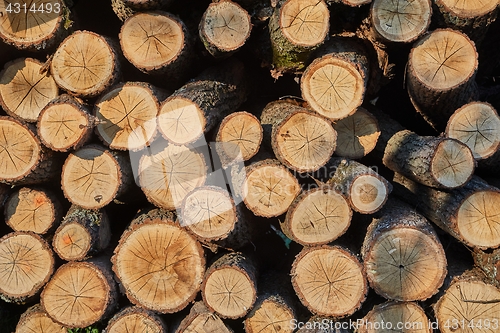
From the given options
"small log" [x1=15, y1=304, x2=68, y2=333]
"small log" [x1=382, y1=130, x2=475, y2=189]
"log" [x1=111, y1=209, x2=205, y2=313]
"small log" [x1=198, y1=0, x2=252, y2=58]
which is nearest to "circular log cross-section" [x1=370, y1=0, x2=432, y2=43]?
"small log" [x1=382, y1=130, x2=475, y2=189]

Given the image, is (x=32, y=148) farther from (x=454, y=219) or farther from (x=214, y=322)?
(x=454, y=219)

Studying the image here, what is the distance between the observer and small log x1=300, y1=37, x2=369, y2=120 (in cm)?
248

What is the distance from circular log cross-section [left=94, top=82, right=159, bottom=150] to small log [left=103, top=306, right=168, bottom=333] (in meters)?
1.07

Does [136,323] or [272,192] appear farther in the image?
[136,323]

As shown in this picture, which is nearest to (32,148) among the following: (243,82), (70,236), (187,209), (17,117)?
(17,117)

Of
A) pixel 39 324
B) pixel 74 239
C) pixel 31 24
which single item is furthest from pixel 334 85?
pixel 39 324

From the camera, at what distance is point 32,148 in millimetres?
2625

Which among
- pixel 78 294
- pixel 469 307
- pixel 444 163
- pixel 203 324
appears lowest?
pixel 469 307

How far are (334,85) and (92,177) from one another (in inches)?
64.1

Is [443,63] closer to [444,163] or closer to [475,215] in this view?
[444,163]

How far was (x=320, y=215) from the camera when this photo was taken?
2408 mm

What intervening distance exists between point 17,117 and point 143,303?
5.09ft

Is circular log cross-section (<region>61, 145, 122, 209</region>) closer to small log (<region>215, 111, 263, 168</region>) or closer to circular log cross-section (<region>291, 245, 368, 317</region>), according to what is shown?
small log (<region>215, 111, 263, 168</region>)

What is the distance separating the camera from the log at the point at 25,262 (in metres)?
2.66
